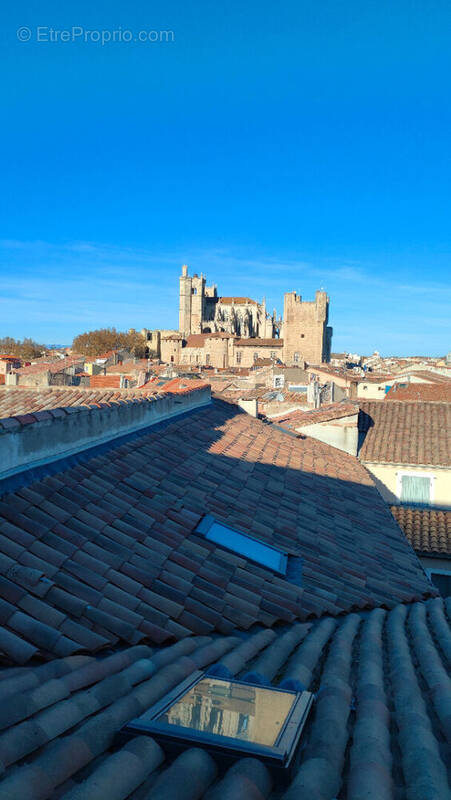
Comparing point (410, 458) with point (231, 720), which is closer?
point (231, 720)

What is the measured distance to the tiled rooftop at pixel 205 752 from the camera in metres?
1.97

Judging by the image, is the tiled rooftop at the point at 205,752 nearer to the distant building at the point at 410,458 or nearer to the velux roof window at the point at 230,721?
the velux roof window at the point at 230,721

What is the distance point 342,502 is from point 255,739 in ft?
27.3

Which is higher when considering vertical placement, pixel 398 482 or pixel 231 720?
pixel 231 720

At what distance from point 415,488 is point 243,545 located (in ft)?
37.6

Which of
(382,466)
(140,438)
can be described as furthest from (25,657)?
(382,466)

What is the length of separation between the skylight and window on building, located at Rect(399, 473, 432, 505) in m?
10.9

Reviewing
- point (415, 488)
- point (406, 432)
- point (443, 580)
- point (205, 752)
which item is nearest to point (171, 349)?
point (406, 432)

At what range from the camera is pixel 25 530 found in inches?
180

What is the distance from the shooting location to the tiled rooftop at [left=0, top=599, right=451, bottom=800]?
6.48ft

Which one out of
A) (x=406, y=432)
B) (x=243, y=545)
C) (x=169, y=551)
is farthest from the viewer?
(x=406, y=432)

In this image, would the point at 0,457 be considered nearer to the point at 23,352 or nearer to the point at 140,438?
the point at 140,438

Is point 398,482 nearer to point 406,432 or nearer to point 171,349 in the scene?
point 406,432

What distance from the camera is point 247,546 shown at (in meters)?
6.36
